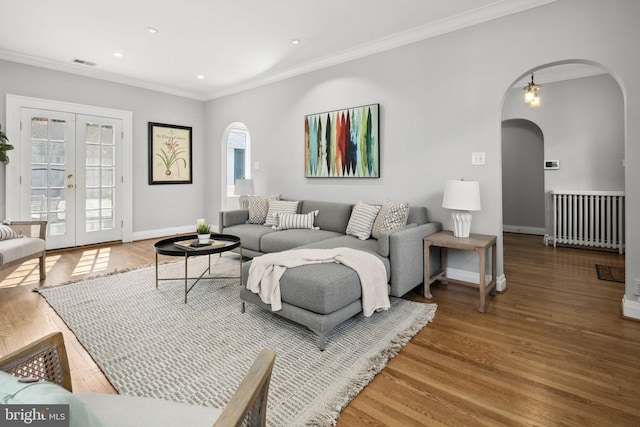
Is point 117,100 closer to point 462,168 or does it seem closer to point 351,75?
point 351,75

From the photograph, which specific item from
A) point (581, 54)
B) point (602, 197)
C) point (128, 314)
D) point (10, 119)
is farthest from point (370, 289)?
point (10, 119)

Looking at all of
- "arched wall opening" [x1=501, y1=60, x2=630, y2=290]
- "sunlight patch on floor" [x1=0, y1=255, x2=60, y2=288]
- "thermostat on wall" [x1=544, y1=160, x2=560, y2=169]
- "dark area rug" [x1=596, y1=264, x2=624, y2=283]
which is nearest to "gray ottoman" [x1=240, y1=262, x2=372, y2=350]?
"sunlight patch on floor" [x1=0, y1=255, x2=60, y2=288]

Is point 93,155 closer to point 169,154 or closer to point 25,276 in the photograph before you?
point 169,154

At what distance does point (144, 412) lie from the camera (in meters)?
0.95

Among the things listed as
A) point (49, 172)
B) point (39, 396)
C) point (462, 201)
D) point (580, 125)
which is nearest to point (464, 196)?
point (462, 201)

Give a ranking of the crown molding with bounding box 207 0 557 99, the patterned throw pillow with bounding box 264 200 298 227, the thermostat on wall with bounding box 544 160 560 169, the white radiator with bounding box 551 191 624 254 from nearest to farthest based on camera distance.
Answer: the crown molding with bounding box 207 0 557 99, the patterned throw pillow with bounding box 264 200 298 227, the white radiator with bounding box 551 191 624 254, the thermostat on wall with bounding box 544 160 560 169

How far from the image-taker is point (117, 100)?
18.3 ft

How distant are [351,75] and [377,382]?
3.68 meters

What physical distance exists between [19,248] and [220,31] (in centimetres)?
304

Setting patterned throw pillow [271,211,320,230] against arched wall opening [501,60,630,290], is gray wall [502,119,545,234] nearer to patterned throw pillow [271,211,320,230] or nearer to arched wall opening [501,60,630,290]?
arched wall opening [501,60,630,290]

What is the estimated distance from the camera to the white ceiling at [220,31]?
129 inches

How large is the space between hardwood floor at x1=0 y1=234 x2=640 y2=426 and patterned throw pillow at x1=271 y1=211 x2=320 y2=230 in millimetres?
1653

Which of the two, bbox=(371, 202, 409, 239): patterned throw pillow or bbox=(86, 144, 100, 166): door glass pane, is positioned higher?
bbox=(86, 144, 100, 166): door glass pane

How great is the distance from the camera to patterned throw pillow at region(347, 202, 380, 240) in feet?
12.0
